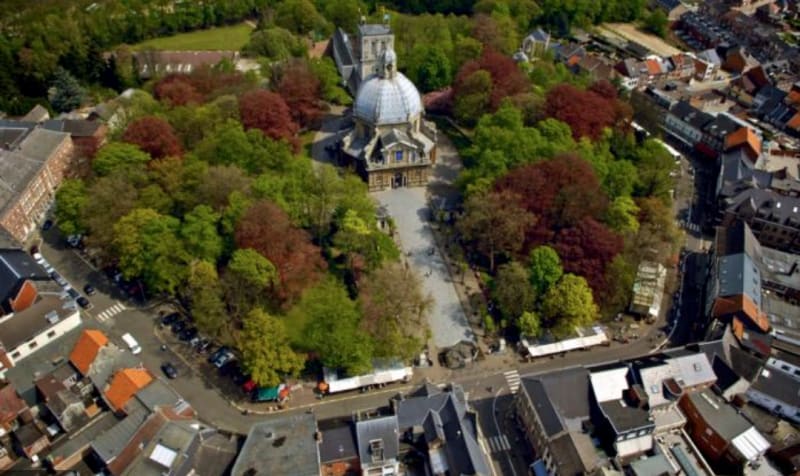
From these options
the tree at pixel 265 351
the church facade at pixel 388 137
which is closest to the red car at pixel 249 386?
the tree at pixel 265 351

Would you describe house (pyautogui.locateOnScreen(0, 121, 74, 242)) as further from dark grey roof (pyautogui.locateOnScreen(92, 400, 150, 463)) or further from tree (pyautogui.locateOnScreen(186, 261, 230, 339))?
dark grey roof (pyautogui.locateOnScreen(92, 400, 150, 463))

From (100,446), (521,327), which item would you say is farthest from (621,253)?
(100,446)

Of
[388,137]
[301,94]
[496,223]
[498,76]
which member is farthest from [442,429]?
[498,76]

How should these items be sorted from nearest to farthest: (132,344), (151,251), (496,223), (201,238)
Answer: (132,344) < (151,251) < (201,238) < (496,223)

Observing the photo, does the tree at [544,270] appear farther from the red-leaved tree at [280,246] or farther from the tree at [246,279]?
the tree at [246,279]

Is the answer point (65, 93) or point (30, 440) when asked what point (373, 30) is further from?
point (30, 440)

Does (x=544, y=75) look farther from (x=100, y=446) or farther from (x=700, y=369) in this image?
(x=100, y=446)

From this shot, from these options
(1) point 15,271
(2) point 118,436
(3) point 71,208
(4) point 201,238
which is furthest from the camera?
(3) point 71,208
